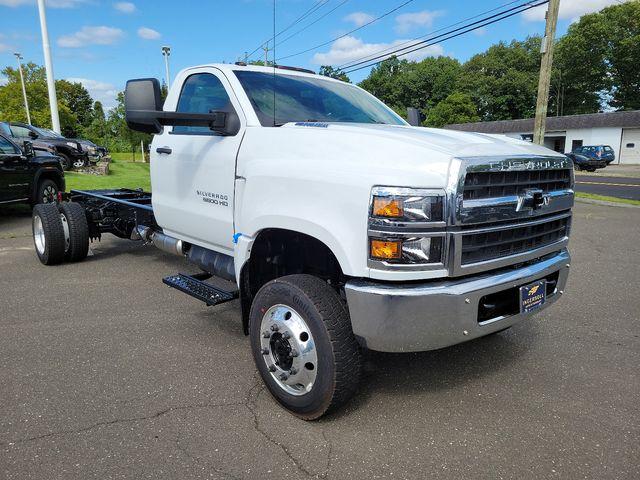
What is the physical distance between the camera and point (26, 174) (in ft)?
30.3

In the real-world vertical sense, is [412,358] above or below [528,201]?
below

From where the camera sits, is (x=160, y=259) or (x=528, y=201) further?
(x=160, y=259)

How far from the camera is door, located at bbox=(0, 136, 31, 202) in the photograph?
28.7ft

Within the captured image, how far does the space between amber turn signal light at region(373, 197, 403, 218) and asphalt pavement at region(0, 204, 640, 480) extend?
4.00 ft

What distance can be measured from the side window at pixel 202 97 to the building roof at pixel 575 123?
1368 inches

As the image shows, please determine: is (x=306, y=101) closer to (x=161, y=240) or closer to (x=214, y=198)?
(x=214, y=198)

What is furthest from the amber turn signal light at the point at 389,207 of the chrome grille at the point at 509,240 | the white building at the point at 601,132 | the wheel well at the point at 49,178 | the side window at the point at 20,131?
the white building at the point at 601,132

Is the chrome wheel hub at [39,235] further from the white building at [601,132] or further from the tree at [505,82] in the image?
the tree at [505,82]

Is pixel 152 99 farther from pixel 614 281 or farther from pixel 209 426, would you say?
pixel 614 281

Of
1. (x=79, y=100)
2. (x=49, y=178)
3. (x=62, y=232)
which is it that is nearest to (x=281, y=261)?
(x=62, y=232)

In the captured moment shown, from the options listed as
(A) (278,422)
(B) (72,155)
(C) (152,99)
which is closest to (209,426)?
(A) (278,422)

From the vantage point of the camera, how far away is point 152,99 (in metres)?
3.37

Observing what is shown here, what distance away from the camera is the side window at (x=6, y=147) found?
8870 mm

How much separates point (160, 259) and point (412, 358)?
4.07m
